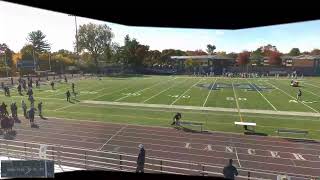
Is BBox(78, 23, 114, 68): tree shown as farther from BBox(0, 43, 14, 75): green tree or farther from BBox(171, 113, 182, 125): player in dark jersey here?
BBox(171, 113, 182, 125): player in dark jersey

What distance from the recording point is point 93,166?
1455 centimetres

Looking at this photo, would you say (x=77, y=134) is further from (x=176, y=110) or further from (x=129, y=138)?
(x=176, y=110)

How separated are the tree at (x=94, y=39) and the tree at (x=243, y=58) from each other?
29108mm

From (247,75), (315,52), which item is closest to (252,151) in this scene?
(247,75)

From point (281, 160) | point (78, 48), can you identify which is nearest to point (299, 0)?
point (281, 160)

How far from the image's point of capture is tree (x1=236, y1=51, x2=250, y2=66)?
79688 millimetres

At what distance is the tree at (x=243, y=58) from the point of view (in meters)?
79.7

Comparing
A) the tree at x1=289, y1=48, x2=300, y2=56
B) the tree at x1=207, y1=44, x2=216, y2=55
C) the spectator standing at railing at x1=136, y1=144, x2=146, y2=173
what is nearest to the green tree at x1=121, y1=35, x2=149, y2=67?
the tree at x1=207, y1=44, x2=216, y2=55

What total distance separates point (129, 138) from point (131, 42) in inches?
2164

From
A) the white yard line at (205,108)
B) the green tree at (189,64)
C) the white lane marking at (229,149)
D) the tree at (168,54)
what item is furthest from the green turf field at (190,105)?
the tree at (168,54)

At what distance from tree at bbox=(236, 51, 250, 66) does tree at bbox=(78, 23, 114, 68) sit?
95.5ft

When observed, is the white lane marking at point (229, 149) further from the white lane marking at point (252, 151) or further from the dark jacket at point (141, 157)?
the dark jacket at point (141, 157)

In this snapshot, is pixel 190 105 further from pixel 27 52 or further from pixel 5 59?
pixel 27 52

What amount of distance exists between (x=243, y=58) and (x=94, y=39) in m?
33.3
